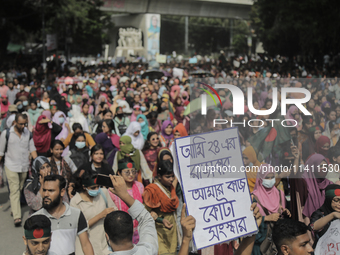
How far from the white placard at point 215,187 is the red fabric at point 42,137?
14.7 ft

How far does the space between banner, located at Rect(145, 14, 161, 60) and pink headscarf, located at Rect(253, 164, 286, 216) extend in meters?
47.1

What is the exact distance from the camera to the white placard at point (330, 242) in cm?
361

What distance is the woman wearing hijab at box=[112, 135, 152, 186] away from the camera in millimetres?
6614

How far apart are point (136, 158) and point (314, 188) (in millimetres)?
2618

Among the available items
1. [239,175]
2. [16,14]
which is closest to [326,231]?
[239,175]

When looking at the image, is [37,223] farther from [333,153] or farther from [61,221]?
[333,153]

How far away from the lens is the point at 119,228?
9.62 feet

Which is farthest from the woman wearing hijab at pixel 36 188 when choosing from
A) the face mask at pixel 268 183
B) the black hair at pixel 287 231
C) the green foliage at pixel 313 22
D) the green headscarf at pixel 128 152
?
the green foliage at pixel 313 22

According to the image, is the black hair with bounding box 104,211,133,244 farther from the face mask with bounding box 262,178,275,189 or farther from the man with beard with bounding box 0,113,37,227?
the man with beard with bounding box 0,113,37,227

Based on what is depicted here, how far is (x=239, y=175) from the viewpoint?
3633 mm

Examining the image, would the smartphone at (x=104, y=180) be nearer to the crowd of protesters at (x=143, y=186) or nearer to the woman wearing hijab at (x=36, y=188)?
the crowd of protesters at (x=143, y=186)

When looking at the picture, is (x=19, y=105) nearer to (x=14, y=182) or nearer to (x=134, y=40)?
(x=14, y=182)

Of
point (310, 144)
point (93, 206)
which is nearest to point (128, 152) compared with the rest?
point (93, 206)

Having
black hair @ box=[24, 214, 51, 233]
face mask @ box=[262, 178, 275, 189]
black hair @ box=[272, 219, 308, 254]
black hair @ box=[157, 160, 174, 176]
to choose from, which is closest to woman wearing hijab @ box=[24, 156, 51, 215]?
black hair @ box=[157, 160, 174, 176]
